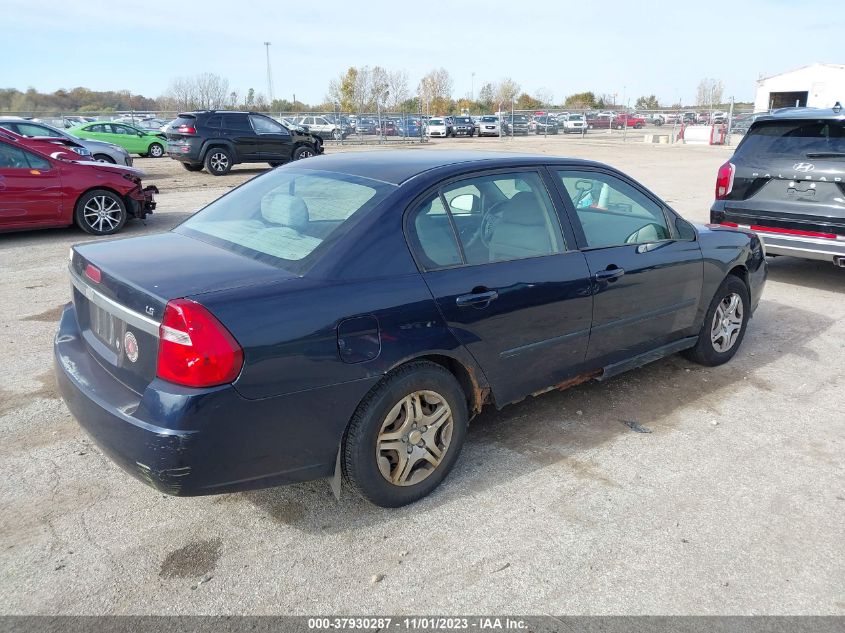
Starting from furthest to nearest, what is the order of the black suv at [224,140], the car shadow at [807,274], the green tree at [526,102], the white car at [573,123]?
1. the green tree at [526,102]
2. the white car at [573,123]
3. the black suv at [224,140]
4. the car shadow at [807,274]

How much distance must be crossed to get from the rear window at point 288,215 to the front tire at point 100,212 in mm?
A: 6683

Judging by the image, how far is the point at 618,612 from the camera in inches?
103

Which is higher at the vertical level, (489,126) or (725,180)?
(489,126)

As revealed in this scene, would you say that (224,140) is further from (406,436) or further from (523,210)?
(406,436)

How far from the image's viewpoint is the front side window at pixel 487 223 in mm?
3336

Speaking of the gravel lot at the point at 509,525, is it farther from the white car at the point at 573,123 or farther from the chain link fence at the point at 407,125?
the white car at the point at 573,123

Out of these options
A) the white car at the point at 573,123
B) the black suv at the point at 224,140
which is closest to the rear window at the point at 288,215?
the black suv at the point at 224,140

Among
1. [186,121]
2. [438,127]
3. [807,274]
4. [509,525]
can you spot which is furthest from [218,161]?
[438,127]

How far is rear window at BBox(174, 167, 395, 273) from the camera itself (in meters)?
3.17

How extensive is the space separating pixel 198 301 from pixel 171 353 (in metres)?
0.22

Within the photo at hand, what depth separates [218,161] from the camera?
18.6m

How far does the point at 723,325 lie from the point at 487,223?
8.08 feet

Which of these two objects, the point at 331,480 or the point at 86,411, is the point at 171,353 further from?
the point at 331,480

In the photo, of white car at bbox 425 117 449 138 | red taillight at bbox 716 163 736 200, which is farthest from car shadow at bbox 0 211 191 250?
white car at bbox 425 117 449 138
